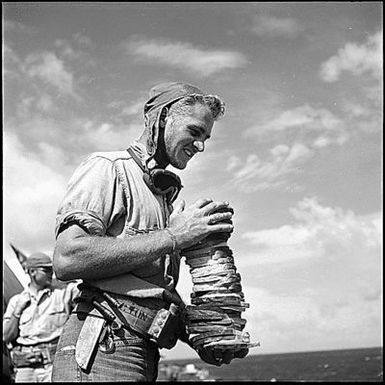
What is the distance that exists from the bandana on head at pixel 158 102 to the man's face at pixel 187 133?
0.05m

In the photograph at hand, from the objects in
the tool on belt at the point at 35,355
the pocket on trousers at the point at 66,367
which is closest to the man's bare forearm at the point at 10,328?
the tool on belt at the point at 35,355

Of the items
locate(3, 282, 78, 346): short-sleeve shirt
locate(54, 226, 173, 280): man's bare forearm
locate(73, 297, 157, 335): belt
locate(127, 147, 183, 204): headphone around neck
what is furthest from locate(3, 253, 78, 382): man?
locate(54, 226, 173, 280): man's bare forearm

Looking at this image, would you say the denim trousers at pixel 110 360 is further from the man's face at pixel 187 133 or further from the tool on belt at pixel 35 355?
the tool on belt at pixel 35 355

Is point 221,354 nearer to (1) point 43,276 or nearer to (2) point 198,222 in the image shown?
(2) point 198,222

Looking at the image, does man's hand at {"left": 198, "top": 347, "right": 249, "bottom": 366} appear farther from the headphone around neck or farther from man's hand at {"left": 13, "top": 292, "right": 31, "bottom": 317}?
man's hand at {"left": 13, "top": 292, "right": 31, "bottom": 317}

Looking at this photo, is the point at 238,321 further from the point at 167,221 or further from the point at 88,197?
the point at 88,197

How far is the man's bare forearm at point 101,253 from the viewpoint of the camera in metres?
2.20

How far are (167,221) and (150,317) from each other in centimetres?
39

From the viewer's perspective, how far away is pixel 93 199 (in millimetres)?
2314

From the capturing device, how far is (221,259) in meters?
2.32

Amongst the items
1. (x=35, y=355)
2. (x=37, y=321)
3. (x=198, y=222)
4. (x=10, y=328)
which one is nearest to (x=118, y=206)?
(x=198, y=222)

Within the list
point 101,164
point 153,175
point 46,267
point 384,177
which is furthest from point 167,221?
point 46,267

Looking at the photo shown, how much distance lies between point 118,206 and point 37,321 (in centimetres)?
458

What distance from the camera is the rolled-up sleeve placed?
2.26 m
